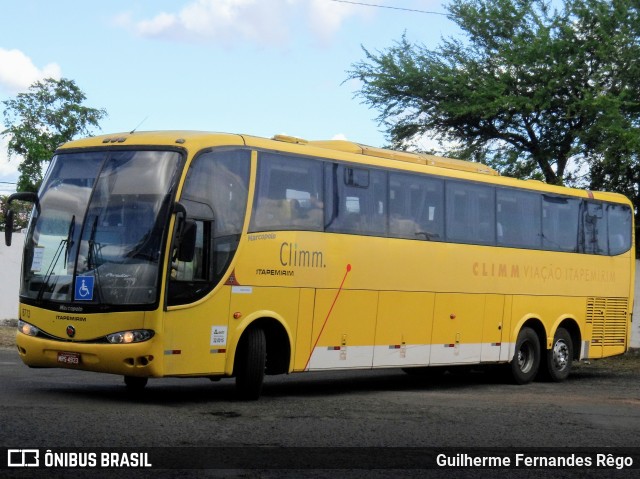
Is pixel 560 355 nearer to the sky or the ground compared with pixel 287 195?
nearer to the ground

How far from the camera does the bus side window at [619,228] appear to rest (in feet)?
74.8

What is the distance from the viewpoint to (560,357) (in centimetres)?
2139

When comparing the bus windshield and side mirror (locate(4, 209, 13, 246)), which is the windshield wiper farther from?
side mirror (locate(4, 209, 13, 246))

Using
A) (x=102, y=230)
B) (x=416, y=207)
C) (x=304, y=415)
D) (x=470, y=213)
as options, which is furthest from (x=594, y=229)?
(x=102, y=230)

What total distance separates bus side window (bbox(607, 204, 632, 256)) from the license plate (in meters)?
12.7

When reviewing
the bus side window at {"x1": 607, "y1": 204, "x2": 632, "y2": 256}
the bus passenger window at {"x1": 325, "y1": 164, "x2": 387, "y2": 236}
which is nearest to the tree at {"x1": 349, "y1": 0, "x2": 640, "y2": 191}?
the bus side window at {"x1": 607, "y1": 204, "x2": 632, "y2": 256}

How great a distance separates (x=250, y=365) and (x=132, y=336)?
5.81ft

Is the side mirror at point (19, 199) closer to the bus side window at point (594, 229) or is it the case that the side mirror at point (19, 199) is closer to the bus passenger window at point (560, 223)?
the bus passenger window at point (560, 223)

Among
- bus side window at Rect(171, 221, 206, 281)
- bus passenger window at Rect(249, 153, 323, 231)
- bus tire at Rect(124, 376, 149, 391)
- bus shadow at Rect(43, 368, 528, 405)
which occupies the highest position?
bus passenger window at Rect(249, 153, 323, 231)

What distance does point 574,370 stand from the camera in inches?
978

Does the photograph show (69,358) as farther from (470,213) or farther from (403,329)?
A: (470,213)

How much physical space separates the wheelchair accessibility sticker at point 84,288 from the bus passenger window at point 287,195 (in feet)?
7.13

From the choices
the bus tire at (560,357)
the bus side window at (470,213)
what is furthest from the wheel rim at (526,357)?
the bus side window at (470,213)

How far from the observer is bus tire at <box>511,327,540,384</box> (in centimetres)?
2030
